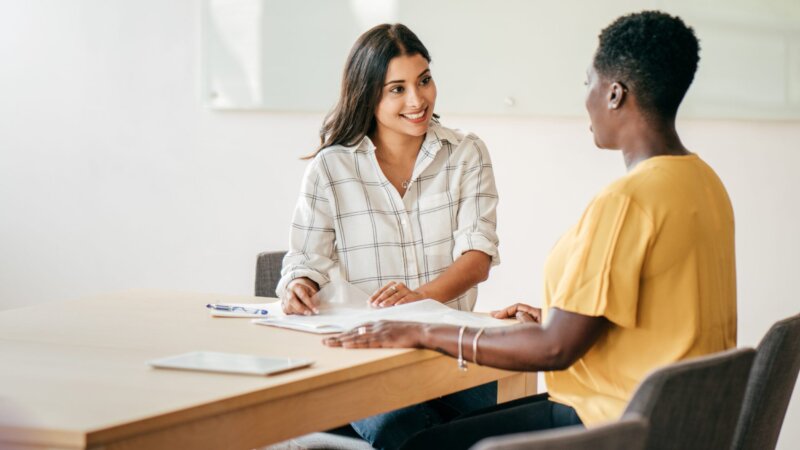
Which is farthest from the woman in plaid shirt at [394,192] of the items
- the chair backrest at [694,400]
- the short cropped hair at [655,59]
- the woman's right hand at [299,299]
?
the chair backrest at [694,400]

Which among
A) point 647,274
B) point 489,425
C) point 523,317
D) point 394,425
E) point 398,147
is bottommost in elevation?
point 394,425

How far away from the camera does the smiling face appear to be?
277cm

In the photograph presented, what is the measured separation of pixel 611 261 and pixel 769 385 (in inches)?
13.6

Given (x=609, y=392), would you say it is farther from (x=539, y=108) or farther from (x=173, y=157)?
(x=173, y=157)

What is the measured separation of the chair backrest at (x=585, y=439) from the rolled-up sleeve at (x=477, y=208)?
61.6 inches

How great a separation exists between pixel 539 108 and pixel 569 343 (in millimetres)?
2090

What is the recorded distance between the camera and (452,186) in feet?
9.19

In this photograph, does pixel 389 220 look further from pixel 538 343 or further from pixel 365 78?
pixel 538 343

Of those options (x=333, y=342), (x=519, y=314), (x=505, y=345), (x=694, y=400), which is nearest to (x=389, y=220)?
(x=519, y=314)

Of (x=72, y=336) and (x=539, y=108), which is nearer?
(x=72, y=336)

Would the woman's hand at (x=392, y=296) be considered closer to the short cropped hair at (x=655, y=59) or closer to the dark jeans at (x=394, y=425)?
the dark jeans at (x=394, y=425)

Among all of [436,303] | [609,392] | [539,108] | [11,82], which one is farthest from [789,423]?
[11,82]

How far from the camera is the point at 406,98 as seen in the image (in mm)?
2768

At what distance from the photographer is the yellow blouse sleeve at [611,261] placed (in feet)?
5.60
